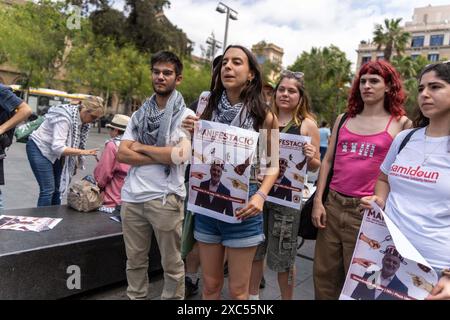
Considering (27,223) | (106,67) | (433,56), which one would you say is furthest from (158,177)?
(433,56)

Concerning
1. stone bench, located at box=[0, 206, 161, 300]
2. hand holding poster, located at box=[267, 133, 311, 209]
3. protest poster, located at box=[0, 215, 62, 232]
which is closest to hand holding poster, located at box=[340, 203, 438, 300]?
hand holding poster, located at box=[267, 133, 311, 209]

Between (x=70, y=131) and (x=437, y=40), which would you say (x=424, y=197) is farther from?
(x=437, y=40)

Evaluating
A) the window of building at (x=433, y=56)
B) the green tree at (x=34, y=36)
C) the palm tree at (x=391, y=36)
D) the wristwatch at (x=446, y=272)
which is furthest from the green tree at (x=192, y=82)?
the window of building at (x=433, y=56)

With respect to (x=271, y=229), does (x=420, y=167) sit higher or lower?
higher

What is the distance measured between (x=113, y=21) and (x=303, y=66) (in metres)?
20.5

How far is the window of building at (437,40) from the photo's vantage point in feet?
188

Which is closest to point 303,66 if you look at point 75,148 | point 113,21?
point 113,21

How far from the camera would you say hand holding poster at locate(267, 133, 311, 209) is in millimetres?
2521

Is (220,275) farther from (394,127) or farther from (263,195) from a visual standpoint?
(394,127)

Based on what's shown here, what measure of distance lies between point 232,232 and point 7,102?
228 cm

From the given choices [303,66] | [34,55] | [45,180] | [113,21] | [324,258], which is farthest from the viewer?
[303,66]

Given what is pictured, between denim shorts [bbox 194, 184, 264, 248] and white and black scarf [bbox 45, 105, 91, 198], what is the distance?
233 centimetres

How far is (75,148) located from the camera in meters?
3.84

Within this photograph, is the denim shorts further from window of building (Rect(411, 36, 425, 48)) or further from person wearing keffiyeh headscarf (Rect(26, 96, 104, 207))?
window of building (Rect(411, 36, 425, 48))
